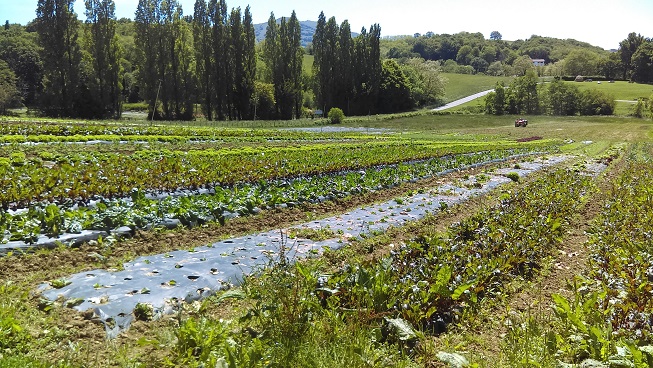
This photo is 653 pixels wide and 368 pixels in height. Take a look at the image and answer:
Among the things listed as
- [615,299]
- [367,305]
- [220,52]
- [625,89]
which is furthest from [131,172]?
[625,89]

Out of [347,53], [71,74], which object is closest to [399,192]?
[71,74]

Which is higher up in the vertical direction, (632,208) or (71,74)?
(71,74)

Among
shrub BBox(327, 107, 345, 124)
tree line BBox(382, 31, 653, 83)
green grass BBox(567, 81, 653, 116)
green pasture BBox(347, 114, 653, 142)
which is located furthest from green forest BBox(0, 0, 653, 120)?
tree line BBox(382, 31, 653, 83)

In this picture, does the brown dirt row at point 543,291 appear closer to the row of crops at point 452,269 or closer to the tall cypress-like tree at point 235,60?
the row of crops at point 452,269

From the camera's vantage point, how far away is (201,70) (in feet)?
174

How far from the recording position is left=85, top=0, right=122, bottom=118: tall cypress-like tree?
44.9m

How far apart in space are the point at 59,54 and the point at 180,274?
157ft

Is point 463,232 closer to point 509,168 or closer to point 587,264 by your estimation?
point 587,264

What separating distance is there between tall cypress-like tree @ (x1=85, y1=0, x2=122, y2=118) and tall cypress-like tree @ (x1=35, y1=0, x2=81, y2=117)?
1.75m

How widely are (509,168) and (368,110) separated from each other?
52.1m

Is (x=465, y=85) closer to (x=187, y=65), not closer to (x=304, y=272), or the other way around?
(x=187, y=65)

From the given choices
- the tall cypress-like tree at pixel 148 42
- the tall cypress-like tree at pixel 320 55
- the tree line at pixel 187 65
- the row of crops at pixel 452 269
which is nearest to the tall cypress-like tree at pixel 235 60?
the tree line at pixel 187 65

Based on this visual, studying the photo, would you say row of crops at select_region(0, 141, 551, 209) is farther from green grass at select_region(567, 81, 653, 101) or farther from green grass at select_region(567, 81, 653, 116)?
green grass at select_region(567, 81, 653, 101)

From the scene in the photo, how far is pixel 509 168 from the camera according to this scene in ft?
68.2
